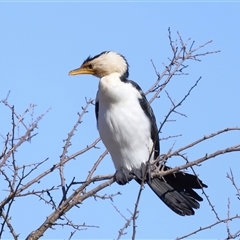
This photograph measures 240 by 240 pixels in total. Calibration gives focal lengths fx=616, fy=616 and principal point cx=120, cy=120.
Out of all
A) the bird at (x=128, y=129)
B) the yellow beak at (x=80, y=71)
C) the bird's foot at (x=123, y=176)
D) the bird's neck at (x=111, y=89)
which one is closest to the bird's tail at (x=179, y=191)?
the bird at (x=128, y=129)

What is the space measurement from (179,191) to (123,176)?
0.43 meters

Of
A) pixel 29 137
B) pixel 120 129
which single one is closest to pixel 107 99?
pixel 120 129

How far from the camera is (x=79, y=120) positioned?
13.9 feet

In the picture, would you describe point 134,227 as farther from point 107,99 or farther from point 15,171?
point 107,99

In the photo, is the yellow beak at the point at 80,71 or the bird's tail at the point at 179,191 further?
the yellow beak at the point at 80,71

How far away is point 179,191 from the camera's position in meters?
4.59

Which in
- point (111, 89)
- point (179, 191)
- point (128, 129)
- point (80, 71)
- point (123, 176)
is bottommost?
point (179, 191)

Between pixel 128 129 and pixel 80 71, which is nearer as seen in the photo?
pixel 128 129

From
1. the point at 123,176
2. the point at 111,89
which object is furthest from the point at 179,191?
the point at 111,89

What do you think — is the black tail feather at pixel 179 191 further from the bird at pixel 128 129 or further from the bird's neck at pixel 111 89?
the bird's neck at pixel 111 89

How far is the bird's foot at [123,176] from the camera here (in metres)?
4.49

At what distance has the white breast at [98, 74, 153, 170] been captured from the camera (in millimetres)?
4520

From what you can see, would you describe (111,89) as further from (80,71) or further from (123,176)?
(123,176)

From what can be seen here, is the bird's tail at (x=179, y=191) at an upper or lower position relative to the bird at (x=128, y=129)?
lower
